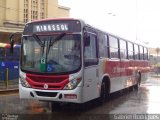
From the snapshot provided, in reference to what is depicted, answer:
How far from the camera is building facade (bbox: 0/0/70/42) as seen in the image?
39.1 meters

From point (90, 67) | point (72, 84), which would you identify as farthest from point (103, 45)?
point (72, 84)

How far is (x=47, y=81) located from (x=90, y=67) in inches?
61.7

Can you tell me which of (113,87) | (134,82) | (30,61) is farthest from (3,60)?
(30,61)

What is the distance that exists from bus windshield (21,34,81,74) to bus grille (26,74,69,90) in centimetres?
19

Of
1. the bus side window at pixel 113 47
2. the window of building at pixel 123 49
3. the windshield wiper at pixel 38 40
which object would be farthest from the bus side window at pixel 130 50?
the windshield wiper at pixel 38 40

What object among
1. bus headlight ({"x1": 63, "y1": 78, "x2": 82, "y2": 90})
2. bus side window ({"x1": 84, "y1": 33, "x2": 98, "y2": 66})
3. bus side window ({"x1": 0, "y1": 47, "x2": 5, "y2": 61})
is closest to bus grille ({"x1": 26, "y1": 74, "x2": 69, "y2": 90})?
bus headlight ({"x1": 63, "y1": 78, "x2": 82, "y2": 90})

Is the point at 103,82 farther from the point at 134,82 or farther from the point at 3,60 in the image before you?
the point at 3,60

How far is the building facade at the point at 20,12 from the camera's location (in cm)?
3914

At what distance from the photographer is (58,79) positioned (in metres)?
11.2

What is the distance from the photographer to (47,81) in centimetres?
1138

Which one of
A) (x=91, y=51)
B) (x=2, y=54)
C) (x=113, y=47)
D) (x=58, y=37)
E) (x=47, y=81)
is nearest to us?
(x=47, y=81)

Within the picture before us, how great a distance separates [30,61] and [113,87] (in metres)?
4.69

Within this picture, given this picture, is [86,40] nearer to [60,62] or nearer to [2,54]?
[60,62]

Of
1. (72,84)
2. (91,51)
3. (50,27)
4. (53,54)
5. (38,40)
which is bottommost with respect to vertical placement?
(72,84)
